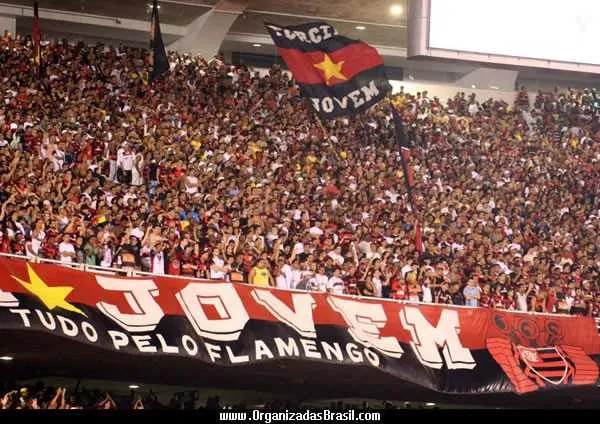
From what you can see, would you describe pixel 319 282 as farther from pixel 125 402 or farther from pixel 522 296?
pixel 125 402

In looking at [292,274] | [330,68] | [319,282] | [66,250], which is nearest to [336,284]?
[319,282]

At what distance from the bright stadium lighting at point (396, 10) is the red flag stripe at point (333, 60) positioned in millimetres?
6292

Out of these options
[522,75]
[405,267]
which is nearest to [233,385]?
[405,267]

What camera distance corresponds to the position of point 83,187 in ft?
66.9

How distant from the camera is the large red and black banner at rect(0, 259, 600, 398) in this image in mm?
17219

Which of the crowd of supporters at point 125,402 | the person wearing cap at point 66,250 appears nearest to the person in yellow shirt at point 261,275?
the crowd of supporters at point 125,402

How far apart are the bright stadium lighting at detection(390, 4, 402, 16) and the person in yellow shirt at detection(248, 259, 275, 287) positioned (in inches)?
507

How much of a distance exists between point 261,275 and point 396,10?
13.5m

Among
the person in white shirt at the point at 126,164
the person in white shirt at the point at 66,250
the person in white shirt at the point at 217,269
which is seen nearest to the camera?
the person in white shirt at the point at 66,250

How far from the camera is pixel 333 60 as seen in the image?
2439 centimetres

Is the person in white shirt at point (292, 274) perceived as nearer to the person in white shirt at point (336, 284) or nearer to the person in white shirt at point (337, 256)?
the person in white shirt at point (336, 284)

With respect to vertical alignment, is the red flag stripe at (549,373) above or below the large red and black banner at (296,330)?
below

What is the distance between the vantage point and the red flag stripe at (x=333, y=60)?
2406 cm

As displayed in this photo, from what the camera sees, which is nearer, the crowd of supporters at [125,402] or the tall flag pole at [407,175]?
the crowd of supporters at [125,402]
